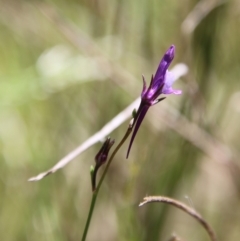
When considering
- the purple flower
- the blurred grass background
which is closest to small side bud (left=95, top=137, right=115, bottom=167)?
the purple flower

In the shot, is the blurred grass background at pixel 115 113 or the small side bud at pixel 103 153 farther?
the blurred grass background at pixel 115 113

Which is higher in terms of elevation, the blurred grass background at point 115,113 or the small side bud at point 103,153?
the small side bud at point 103,153

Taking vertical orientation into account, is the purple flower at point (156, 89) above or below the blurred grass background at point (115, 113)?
above

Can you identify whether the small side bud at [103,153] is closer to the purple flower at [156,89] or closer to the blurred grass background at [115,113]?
the purple flower at [156,89]

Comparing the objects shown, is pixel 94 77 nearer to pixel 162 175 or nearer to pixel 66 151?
pixel 66 151

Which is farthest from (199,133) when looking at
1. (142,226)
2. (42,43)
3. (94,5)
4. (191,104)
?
(42,43)

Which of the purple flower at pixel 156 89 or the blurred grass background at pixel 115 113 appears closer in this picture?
the purple flower at pixel 156 89

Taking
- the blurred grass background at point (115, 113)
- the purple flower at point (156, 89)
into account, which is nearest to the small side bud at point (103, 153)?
the purple flower at point (156, 89)

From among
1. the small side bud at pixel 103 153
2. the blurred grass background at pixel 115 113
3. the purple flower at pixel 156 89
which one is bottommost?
the blurred grass background at pixel 115 113

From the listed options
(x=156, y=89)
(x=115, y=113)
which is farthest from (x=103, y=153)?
(x=115, y=113)

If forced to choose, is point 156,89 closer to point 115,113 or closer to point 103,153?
point 103,153
